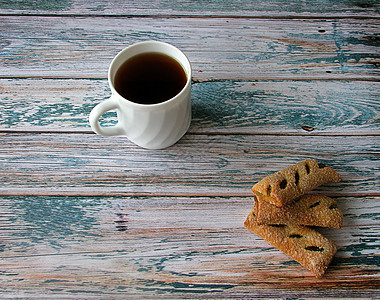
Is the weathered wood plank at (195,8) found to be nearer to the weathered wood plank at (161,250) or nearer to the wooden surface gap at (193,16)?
the wooden surface gap at (193,16)

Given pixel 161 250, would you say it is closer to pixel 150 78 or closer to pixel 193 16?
pixel 150 78

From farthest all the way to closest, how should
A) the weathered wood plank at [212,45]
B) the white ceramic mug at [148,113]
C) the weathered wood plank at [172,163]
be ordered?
1. the weathered wood plank at [212,45]
2. the weathered wood plank at [172,163]
3. the white ceramic mug at [148,113]

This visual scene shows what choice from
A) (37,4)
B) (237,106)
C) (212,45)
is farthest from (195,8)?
(37,4)

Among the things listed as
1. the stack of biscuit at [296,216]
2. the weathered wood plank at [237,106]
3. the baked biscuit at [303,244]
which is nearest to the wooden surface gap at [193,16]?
the weathered wood plank at [237,106]

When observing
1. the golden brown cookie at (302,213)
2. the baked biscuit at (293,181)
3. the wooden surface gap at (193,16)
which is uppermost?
the wooden surface gap at (193,16)

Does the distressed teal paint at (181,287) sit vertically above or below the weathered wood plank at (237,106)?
below

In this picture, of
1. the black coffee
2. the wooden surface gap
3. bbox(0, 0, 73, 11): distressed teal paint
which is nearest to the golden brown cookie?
the black coffee

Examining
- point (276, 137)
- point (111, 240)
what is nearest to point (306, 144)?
point (276, 137)

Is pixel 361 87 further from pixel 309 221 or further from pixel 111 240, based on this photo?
pixel 111 240
